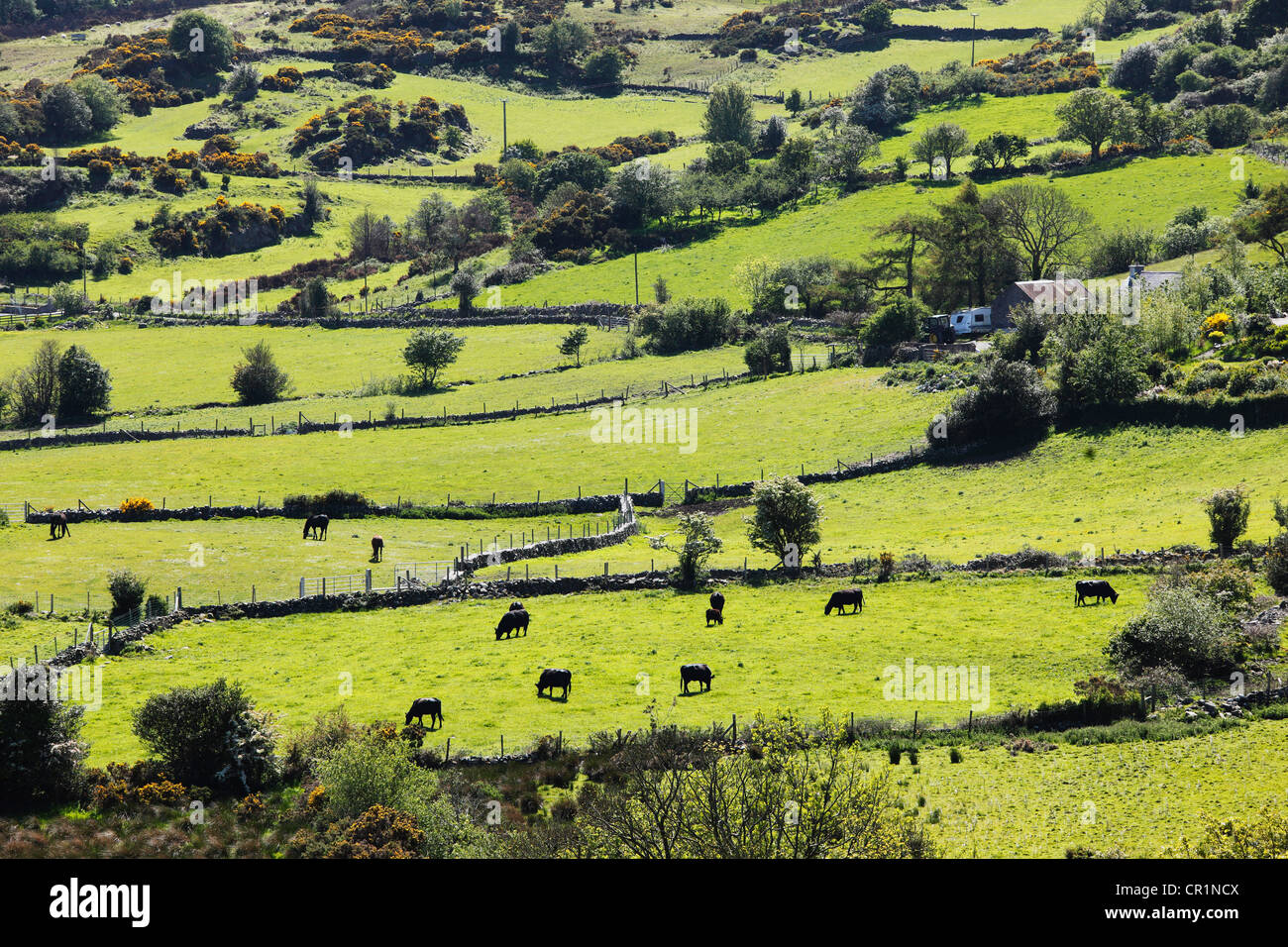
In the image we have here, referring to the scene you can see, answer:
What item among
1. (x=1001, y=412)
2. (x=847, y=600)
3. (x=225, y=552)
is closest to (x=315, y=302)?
(x=225, y=552)

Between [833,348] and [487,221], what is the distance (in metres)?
66.5

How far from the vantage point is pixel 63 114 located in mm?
172375

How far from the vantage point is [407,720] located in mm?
39875

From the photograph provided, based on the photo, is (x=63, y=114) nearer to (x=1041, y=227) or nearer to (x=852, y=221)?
(x=852, y=221)

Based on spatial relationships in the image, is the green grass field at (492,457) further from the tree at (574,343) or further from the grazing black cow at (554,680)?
the grazing black cow at (554,680)

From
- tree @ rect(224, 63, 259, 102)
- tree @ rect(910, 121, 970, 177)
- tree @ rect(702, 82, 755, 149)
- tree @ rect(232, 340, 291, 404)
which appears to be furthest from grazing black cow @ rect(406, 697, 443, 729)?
tree @ rect(224, 63, 259, 102)

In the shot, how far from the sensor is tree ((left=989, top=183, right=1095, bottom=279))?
112 meters

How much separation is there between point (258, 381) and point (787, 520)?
54.9 meters

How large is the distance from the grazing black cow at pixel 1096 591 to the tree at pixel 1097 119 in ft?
343

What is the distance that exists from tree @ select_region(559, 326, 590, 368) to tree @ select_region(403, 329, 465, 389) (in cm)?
941

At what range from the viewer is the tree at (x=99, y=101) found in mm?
177125

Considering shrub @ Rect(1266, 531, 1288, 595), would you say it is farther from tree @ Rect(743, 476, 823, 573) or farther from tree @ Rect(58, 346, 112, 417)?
tree @ Rect(58, 346, 112, 417)
